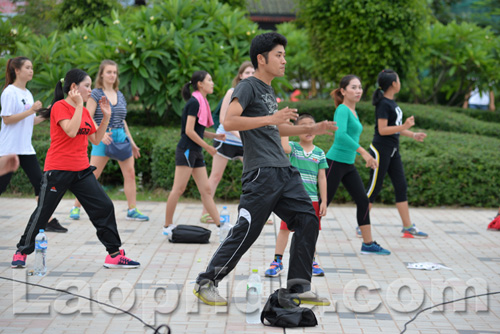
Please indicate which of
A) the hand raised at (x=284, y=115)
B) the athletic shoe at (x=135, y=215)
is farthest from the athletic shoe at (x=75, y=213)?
the hand raised at (x=284, y=115)

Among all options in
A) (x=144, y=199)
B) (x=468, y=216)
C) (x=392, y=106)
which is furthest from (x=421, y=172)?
(x=144, y=199)

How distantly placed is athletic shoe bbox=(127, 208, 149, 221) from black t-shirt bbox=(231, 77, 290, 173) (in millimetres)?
3982

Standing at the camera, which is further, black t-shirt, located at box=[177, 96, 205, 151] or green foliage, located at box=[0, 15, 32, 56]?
green foliage, located at box=[0, 15, 32, 56]

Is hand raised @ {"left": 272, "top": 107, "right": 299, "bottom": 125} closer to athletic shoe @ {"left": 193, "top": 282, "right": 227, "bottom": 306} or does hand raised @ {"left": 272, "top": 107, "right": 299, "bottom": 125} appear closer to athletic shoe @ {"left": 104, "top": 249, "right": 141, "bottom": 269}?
athletic shoe @ {"left": 193, "top": 282, "right": 227, "bottom": 306}

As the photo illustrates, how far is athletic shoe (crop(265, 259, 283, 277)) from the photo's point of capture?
599 cm

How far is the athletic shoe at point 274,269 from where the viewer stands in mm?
5988

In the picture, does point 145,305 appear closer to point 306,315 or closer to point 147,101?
point 306,315

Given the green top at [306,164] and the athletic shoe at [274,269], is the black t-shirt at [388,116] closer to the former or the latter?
the green top at [306,164]

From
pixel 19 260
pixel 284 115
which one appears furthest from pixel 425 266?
pixel 19 260

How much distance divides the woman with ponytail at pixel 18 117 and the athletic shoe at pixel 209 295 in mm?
2979

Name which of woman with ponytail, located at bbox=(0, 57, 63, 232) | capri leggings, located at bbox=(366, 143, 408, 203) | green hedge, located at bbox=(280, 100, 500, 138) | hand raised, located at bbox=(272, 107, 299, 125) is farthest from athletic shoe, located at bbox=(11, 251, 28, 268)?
green hedge, located at bbox=(280, 100, 500, 138)

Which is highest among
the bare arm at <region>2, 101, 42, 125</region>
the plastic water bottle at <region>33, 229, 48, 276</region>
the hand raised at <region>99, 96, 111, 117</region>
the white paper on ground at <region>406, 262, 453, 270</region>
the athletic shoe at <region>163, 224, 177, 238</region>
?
the hand raised at <region>99, 96, 111, 117</region>

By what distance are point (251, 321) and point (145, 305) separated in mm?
853

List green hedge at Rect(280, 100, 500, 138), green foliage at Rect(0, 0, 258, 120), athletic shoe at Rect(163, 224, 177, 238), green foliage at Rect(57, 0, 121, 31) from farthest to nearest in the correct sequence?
green foliage at Rect(57, 0, 121, 31) < green hedge at Rect(280, 100, 500, 138) < green foliage at Rect(0, 0, 258, 120) < athletic shoe at Rect(163, 224, 177, 238)
